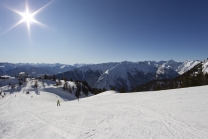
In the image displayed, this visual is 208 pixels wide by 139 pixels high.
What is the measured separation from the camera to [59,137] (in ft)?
30.3

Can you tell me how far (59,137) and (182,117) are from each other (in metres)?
11.2

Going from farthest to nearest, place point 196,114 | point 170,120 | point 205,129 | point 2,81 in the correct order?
point 2,81 < point 196,114 < point 170,120 < point 205,129

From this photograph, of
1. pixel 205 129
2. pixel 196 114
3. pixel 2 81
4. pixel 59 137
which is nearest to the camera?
pixel 205 129

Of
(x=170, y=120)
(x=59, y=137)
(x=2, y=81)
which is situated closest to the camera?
(x=59, y=137)

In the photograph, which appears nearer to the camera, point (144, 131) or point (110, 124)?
point (144, 131)

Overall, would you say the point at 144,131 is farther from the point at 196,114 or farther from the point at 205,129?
the point at 196,114

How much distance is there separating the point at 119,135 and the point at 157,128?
316 cm

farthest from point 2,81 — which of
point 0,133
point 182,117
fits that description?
point 182,117

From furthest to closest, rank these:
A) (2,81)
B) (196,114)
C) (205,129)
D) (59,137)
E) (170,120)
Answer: (2,81), (196,114), (170,120), (59,137), (205,129)

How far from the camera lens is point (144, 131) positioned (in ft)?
29.2

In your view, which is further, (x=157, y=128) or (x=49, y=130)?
(x=49, y=130)

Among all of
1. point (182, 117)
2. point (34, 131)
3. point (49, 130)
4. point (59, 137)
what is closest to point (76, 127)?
point (59, 137)

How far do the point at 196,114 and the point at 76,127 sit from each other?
1174 centimetres

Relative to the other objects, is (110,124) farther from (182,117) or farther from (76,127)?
(182,117)
